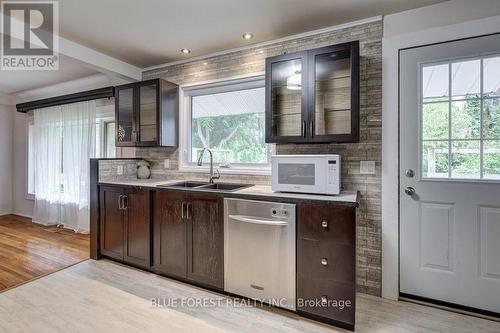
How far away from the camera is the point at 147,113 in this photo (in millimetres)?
3191

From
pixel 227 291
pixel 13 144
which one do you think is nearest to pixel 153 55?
pixel 227 291

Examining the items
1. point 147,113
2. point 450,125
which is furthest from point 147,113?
point 450,125

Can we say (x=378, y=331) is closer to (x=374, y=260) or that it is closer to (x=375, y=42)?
(x=374, y=260)

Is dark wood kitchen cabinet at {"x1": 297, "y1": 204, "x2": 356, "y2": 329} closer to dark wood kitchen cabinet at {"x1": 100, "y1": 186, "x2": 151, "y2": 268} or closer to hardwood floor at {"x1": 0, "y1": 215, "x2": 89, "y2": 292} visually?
dark wood kitchen cabinet at {"x1": 100, "y1": 186, "x2": 151, "y2": 268}

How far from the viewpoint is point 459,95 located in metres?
2.04

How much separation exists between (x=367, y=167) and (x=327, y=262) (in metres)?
0.95

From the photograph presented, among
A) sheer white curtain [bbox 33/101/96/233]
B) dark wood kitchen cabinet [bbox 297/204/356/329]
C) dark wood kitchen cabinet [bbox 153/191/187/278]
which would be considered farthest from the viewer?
sheer white curtain [bbox 33/101/96/233]

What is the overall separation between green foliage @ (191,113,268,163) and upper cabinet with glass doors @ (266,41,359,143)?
46cm

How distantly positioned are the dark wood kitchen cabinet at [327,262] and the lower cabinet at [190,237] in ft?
2.38

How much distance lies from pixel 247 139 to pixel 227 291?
1584mm

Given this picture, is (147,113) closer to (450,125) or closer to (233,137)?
(233,137)

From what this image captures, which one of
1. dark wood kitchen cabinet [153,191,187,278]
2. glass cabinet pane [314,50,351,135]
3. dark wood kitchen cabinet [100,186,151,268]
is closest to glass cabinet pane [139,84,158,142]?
dark wood kitchen cabinet [100,186,151,268]

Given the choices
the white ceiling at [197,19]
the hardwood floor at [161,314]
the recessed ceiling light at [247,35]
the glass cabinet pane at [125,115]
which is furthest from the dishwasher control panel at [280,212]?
the glass cabinet pane at [125,115]

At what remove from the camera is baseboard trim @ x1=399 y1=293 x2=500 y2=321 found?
1963mm
